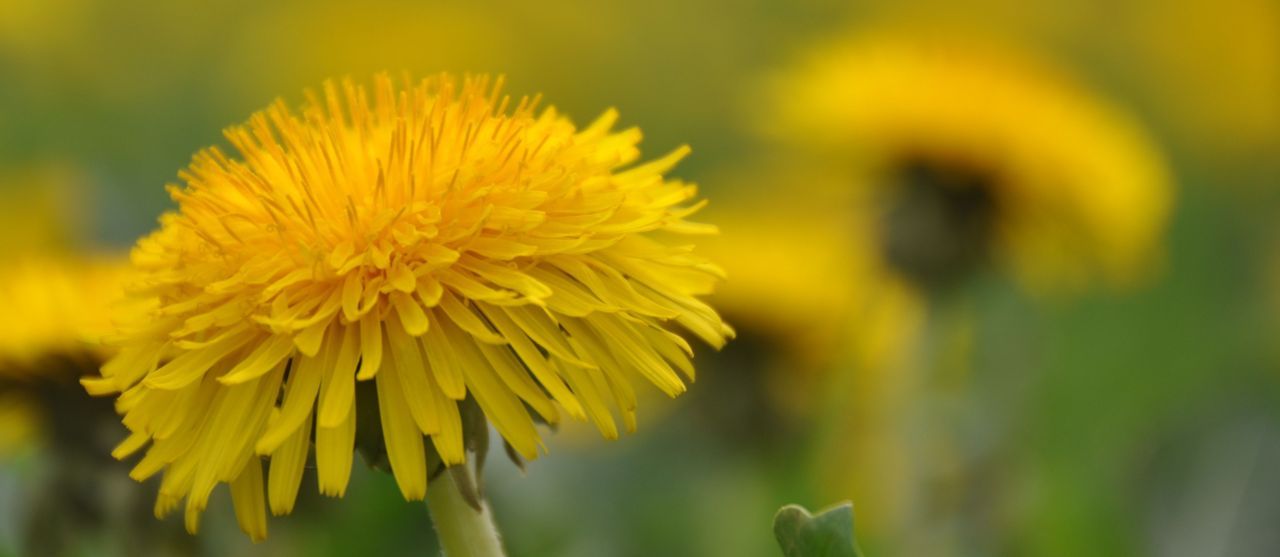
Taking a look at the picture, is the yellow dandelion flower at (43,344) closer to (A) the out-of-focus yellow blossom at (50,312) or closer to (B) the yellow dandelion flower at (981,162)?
(A) the out-of-focus yellow blossom at (50,312)

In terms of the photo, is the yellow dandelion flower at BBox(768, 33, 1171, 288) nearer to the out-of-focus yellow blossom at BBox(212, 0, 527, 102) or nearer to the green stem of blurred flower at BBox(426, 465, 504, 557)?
the green stem of blurred flower at BBox(426, 465, 504, 557)

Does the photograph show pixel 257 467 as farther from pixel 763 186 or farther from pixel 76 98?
pixel 76 98

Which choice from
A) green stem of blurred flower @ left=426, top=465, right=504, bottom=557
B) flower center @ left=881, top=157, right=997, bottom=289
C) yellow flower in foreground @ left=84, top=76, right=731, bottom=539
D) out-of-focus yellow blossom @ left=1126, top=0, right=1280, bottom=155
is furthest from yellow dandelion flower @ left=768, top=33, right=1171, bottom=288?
out-of-focus yellow blossom @ left=1126, top=0, right=1280, bottom=155

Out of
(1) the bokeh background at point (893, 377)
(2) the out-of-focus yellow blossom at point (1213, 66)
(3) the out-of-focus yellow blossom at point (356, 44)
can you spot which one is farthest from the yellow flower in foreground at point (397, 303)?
(3) the out-of-focus yellow blossom at point (356, 44)

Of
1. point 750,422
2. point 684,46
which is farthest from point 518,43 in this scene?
point 750,422

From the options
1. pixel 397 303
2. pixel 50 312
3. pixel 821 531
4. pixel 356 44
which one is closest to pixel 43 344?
pixel 50 312

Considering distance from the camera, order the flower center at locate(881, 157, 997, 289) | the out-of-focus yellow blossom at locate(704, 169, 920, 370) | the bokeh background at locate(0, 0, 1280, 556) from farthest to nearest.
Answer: the out-of-focus yellow blossom at locate(704, 169, 920, 370) < the flower center at locate(881, 157, 997, 289) < the bokeh background at locate(0, 0, 1280, 556)
